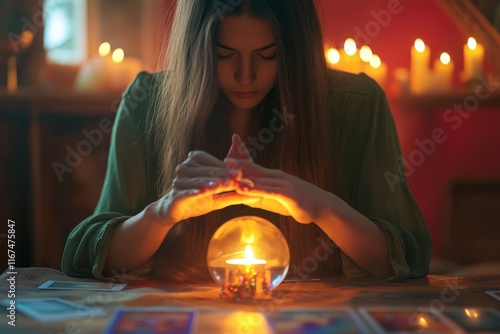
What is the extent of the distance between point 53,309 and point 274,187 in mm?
467

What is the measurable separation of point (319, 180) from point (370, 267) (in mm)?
254

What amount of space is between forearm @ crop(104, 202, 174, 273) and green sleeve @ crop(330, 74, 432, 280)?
1.42 ft

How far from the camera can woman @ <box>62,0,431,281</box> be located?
1569 mm

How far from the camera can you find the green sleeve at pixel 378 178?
1.71 metres

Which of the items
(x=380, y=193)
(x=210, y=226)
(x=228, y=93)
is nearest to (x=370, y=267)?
(x=380, y=193)

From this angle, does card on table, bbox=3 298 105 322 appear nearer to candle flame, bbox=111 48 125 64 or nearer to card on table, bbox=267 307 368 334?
card on table, bbox=267 307 368 334

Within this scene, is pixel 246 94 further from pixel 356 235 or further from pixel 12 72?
pixel 12 72

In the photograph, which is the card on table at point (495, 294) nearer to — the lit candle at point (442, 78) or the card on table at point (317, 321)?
the card on table at point (317, 321)

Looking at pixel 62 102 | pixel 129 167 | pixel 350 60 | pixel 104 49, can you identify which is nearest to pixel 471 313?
pixel 129 167

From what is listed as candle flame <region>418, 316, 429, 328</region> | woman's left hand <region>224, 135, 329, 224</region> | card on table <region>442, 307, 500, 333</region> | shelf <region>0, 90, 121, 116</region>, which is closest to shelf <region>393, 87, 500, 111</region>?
shelf <region>0, 90, 121, 116</region>

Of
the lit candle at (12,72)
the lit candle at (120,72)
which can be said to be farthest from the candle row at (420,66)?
the lit candle at (12,72)

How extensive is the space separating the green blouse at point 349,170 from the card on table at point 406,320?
0.40 metres

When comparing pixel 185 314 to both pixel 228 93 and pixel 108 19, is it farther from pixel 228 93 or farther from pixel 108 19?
pixel 108 19

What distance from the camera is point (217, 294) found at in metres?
1.44
